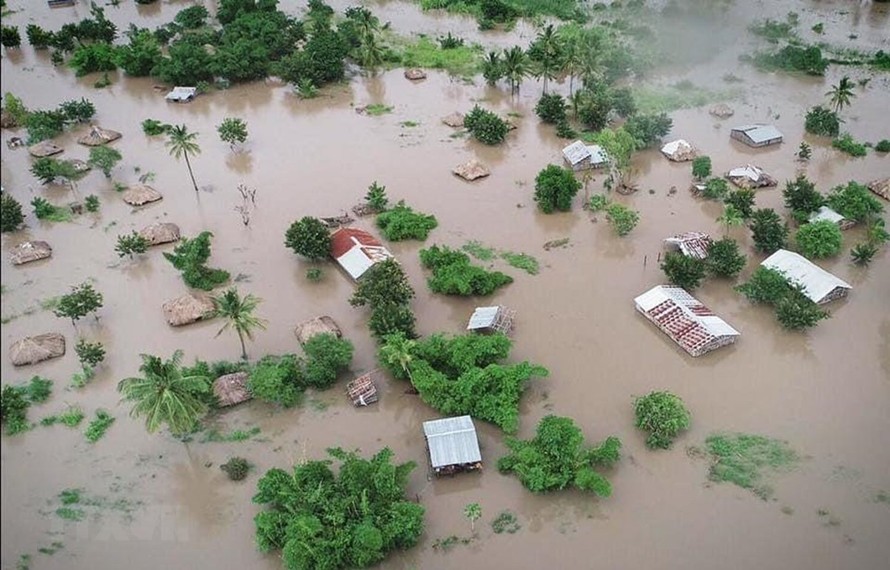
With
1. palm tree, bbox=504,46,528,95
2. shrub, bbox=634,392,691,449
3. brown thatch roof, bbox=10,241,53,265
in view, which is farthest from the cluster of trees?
palm tree, bbox=504,46,528,95

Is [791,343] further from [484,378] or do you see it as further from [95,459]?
Result: [95,459]

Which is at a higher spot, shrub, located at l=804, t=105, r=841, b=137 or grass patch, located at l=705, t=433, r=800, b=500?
shrub, located at l=804, t=105, r=841, b=137

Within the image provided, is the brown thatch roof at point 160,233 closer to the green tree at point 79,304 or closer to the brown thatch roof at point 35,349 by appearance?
the green tree at point 79,304

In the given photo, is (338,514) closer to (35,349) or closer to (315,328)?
(315,328)

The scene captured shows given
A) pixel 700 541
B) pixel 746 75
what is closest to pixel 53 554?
pixel 700 541

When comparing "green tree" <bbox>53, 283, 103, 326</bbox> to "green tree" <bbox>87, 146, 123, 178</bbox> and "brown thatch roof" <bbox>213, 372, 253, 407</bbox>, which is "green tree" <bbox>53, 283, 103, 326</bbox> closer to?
"brown thatch roof" <bbox>213, 372, 253, 407</bbox>

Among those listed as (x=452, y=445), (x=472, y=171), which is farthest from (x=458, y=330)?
(x=472, y=171)

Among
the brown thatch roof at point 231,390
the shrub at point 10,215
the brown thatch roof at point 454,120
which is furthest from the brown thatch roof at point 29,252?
the brown thatch roof at point 454,120
